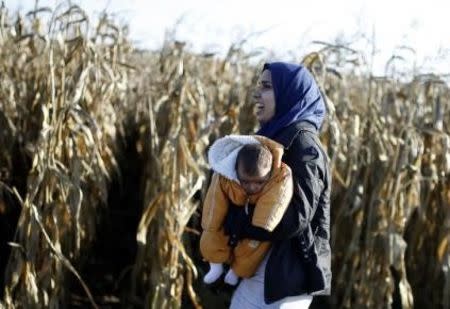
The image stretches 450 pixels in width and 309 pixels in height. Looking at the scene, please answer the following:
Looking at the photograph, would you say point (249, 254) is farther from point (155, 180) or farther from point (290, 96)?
point (155, 180)

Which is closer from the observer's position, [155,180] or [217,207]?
[217,207]

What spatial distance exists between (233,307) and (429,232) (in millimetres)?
1713

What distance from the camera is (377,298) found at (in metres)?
3.49

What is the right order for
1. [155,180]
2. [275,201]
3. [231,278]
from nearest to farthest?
[275,201]
[231,278]
[155,180]

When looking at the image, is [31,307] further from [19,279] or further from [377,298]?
[377,298]

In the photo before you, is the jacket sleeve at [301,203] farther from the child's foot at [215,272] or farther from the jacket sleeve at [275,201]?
the child's foot at [215,272]

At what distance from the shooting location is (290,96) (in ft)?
7.45

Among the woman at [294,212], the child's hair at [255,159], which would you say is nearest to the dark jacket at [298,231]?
the woman at [294,212]

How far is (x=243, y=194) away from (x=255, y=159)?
0.16 meters

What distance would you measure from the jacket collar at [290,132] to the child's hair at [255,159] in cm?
11

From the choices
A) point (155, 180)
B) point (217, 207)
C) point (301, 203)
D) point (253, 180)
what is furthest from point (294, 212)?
point (155, 180)

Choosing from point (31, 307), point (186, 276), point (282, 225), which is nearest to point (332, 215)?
point (186, 276)

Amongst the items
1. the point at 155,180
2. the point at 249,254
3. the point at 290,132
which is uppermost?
the point at 290,132

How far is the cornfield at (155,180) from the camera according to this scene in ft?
10.9
